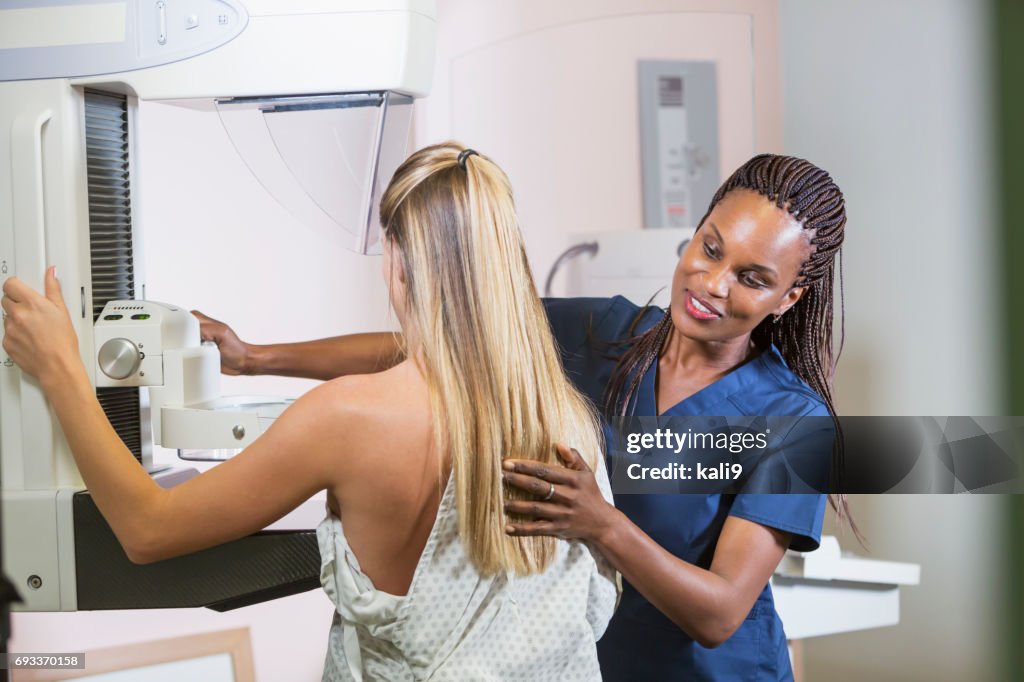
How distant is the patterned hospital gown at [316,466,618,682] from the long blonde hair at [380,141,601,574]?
2 centimetres

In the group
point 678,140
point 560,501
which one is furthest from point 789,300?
point 678,140

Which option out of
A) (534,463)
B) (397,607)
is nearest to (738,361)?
(534,463)

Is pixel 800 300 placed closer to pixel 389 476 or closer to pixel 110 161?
pixel 389 476

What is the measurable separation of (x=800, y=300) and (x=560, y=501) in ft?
1.70

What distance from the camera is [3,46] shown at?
1144 mm

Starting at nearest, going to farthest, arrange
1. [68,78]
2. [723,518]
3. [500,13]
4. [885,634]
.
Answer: [68,78]
[723,518]
[885,634]
[500,13]

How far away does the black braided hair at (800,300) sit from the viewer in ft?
4.19

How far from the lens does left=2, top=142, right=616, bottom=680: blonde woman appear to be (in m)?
0.92

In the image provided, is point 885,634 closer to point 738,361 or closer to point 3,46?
point 738,361

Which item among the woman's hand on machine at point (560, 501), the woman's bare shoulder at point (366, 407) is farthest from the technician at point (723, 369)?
the woman's bare shoulder at point (366, 407)

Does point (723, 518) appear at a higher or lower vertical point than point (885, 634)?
higher

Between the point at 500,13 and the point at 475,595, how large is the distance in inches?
57.0

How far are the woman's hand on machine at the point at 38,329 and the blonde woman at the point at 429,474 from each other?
0.17 metres

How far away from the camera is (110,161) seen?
3.97 feet
